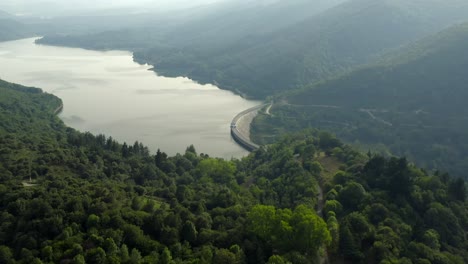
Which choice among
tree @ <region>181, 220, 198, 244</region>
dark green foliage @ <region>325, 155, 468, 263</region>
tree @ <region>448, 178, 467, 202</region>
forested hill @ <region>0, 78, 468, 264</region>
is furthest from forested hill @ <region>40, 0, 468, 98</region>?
tree @ <region>181, 220, 198, 244</region>

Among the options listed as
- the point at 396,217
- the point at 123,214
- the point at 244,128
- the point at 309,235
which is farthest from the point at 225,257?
the point at 244,128

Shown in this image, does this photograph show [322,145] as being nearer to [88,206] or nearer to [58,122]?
[88,206]

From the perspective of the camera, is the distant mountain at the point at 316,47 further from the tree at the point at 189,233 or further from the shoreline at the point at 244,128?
the tree at the point at 189,233

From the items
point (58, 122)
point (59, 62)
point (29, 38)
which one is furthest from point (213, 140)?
point (29, 38)

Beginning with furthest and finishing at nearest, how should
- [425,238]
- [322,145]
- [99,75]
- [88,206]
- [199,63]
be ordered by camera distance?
[199,63] < [99,75] < [322,145] < [425,238] < [88,206]

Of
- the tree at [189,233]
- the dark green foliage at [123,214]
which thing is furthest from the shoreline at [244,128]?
the tree at [189,233]
